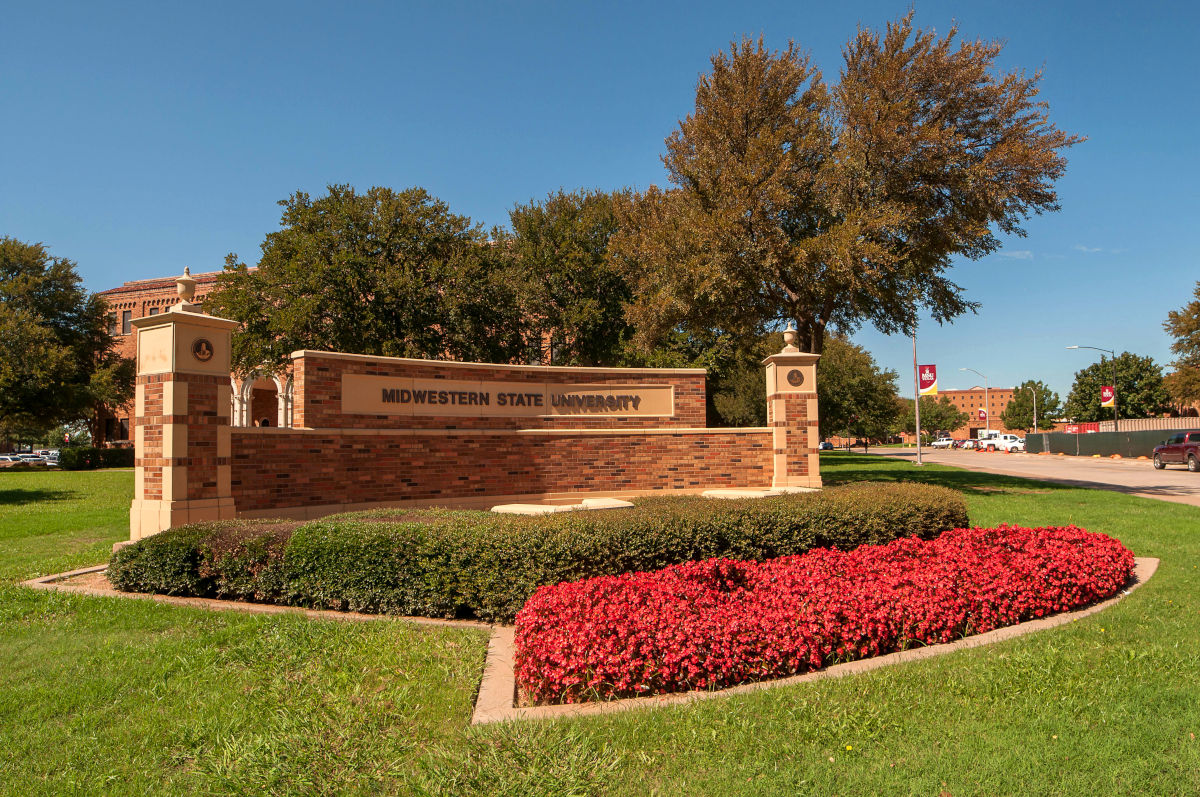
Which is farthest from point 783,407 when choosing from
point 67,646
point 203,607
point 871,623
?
point 67,646

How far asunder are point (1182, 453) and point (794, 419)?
27.1m

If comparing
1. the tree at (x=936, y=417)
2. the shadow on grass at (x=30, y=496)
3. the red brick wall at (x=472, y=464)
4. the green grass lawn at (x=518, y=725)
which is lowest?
the green grass lawn at (x=518, y=725)

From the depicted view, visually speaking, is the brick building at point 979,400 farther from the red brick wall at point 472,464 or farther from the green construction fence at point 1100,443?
the red brick wall at point 472,464

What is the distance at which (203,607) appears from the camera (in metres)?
6.45

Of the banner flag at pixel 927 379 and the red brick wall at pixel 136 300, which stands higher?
the red brick wall at pixel 136 300

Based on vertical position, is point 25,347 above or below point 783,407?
above

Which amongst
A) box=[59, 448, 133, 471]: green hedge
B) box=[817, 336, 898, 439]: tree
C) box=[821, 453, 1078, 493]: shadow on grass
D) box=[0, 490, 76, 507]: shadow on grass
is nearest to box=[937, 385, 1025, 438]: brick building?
box=[817, 336, 898, 439]: tree

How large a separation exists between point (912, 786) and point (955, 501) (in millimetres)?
6122

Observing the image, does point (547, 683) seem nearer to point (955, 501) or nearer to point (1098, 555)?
point (1098, 555)

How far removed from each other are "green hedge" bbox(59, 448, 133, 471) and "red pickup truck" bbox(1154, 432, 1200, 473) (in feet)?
168

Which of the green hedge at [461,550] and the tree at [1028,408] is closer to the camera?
the green hedge at [461,550]

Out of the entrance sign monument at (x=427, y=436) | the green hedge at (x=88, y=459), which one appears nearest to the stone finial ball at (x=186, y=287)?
the entrance sign monument at (x=427, y=436)

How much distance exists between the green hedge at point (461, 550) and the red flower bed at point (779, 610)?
51cm

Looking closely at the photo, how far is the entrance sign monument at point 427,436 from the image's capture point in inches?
372
